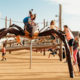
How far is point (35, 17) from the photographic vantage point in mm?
7879

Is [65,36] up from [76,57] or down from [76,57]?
up

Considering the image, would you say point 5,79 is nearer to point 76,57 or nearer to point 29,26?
point 29,26

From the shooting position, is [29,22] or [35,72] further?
[35,72]

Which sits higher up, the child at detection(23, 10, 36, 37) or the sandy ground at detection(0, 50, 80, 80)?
the child at detection(23, 10, 36, 37)

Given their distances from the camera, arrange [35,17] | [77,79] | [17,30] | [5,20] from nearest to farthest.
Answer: [77,79] < [17,30] < [35,17] < [5,20]

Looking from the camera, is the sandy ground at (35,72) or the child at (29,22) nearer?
the sandy ground at (35,72)

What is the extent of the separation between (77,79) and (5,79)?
2.67 metres

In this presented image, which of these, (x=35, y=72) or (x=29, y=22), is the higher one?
(x=29, y=22)

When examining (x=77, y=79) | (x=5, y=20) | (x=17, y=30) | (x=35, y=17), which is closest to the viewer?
(x=77, y=79)

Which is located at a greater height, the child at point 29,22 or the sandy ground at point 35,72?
the child at point 29,22

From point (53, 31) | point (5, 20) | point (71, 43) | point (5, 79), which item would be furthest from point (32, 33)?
point (5, 20)

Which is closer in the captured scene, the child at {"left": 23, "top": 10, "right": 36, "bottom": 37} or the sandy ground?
the sandy ground

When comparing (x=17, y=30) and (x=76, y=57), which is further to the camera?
(x=76, y=57)

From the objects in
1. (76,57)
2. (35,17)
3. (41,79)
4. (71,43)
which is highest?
(35,17)
